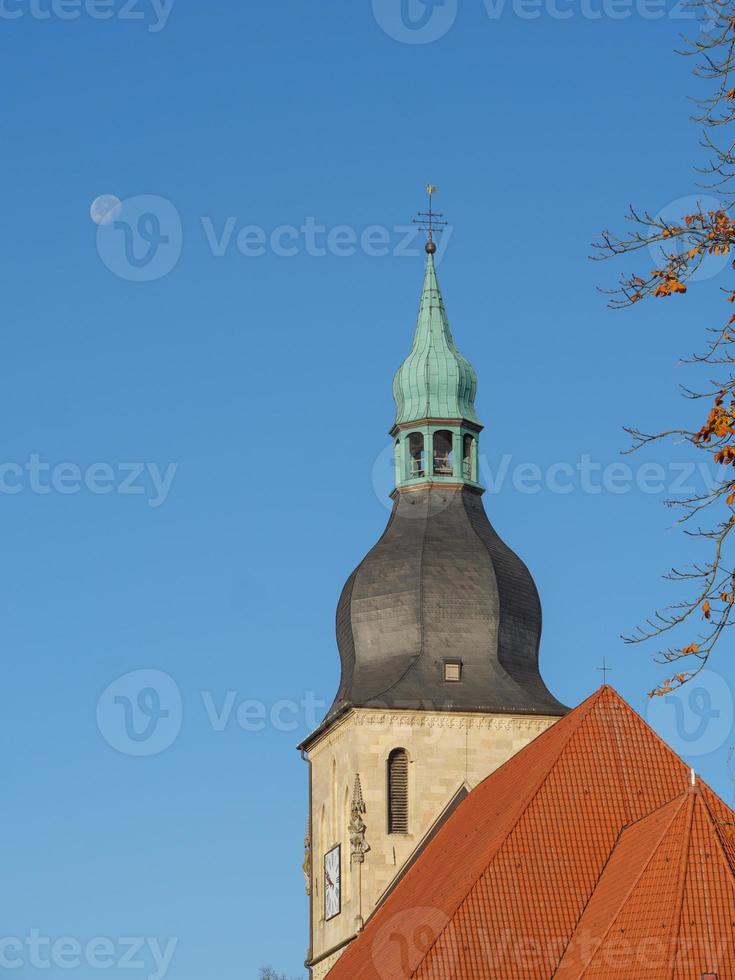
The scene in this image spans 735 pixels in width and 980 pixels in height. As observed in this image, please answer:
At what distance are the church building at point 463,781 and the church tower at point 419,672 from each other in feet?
0.14

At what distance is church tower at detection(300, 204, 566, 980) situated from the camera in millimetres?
39875

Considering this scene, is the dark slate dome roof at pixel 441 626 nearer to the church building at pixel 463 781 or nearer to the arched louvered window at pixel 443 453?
the church building at pixel 463 781

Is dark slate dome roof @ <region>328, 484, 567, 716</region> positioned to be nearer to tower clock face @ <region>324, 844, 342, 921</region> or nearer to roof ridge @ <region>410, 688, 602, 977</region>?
tower clock face @ <region>324, 844, 342, 921</region>

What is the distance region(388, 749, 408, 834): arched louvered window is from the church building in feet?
0.13

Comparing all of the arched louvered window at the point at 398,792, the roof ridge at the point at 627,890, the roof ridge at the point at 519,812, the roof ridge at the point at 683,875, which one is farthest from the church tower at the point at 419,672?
the roof ridge at the point at 683,875

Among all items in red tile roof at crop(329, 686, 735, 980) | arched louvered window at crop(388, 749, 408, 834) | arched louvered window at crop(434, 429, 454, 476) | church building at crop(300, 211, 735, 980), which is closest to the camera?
red tile roof at crop(329, 686, 735, 980)

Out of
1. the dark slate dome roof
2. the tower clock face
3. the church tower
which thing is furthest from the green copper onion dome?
the tower clock face

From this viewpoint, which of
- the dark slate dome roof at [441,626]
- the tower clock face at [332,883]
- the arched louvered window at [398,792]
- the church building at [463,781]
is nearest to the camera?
the church building at [463,781]

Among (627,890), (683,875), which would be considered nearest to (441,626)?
(627,890)

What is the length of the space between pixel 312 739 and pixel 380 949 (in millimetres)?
11632

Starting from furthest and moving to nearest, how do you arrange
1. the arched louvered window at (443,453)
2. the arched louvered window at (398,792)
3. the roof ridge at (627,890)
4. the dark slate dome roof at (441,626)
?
the arched louvered window at (443,453) < the dark slate dome roof at (441,626) < the arched louvered window at (398,792) < the roof ridge at (627,890)

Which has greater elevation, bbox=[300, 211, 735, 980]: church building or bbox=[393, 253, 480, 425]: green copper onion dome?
bbox=[393, 253, 480, 425]: green copper onion dome

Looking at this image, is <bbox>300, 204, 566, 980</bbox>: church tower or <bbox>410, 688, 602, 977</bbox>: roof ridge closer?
<bbox>410, 688, 602, 977</bbox>: roof ridge

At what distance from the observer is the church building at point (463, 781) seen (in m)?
26.6
